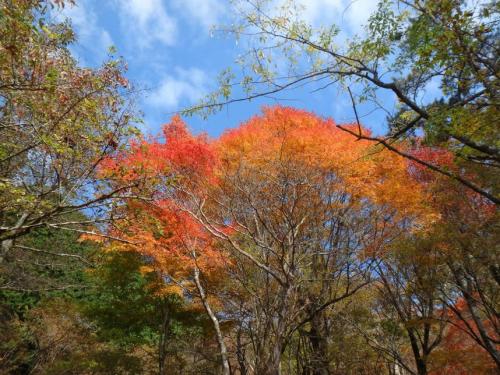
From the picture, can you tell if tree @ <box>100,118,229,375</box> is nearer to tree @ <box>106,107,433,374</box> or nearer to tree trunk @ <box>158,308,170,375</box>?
tree @ <box>106,107,433,374</box>

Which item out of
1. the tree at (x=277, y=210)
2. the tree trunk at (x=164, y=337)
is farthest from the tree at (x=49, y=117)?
the tree trunk at (x=164, y=337)

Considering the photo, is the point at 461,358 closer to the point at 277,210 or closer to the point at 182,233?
the point at 277,210

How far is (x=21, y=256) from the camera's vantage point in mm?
15008

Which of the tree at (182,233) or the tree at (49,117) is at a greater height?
the tree at (182,233)

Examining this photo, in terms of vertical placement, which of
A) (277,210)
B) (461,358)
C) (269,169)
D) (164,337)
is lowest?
(461,358)

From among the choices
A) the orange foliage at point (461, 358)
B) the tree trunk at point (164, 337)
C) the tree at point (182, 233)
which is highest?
the tree at point (182, 233)

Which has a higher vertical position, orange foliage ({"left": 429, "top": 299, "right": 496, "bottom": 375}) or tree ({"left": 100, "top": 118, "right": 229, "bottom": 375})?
tree ({"left": 100, "top": 118, "right": 229, "bottom": 375})

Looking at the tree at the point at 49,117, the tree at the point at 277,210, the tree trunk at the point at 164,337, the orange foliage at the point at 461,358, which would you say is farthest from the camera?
the tree trunk at the point at 164,337

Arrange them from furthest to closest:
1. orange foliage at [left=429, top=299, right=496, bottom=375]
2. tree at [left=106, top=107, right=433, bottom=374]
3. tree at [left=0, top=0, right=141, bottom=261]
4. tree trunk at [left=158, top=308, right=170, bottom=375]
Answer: tree trunk at [left=158, top=308, right=170, bottom=375]
orange foliage at [left=429, top=299, right=496, bottom=375]
tree at [left=106, top=107, right=433, bottom=374]
tree at [left=0, top=0, right=141, bottom=261]

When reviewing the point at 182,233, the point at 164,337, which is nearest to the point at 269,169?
the point at 182,233

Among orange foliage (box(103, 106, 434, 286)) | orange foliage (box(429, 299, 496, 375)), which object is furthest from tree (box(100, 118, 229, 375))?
orange foliage (box(429, 299, 496, 375))

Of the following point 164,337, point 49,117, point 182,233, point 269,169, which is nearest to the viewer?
point 49,117

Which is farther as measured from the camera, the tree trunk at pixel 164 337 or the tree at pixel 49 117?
the tree trunk at pixel 164 337

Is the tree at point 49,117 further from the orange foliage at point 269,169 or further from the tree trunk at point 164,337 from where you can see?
the tree trunk at point 164,337
